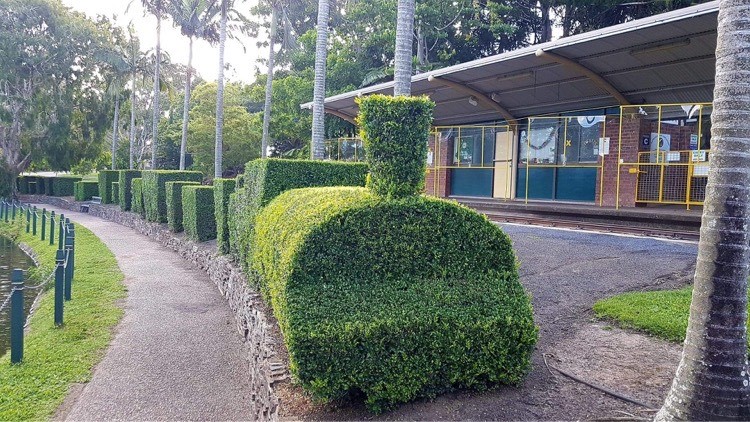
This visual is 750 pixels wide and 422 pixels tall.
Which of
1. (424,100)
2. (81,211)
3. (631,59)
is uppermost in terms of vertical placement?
(631,59)

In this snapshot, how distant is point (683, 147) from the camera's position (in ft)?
45.2

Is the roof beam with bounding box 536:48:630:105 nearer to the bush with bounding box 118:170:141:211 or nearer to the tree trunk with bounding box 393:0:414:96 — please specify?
the tree trunk with bounding box 393:0:414:96

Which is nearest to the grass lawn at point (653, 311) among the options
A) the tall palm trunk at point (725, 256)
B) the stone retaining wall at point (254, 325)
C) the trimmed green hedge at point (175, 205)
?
the tall palm trunk at point (725, 256)

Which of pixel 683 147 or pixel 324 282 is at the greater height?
pixel 683 147

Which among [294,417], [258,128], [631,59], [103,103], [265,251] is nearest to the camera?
[294,417]

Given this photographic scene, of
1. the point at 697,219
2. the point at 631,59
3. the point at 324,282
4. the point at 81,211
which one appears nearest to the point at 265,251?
the point at 324,282

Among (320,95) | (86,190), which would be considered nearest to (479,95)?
(320,95)

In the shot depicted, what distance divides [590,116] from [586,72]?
184 cm

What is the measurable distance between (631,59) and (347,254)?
11.2 meters

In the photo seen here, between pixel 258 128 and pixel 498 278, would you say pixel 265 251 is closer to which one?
pixel 498 278

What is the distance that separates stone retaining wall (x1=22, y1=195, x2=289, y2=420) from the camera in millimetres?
4898

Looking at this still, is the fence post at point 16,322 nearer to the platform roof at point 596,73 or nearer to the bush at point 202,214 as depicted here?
the bush at point 202,214

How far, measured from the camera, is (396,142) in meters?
4.81

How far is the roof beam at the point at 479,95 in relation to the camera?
17.0 metres
